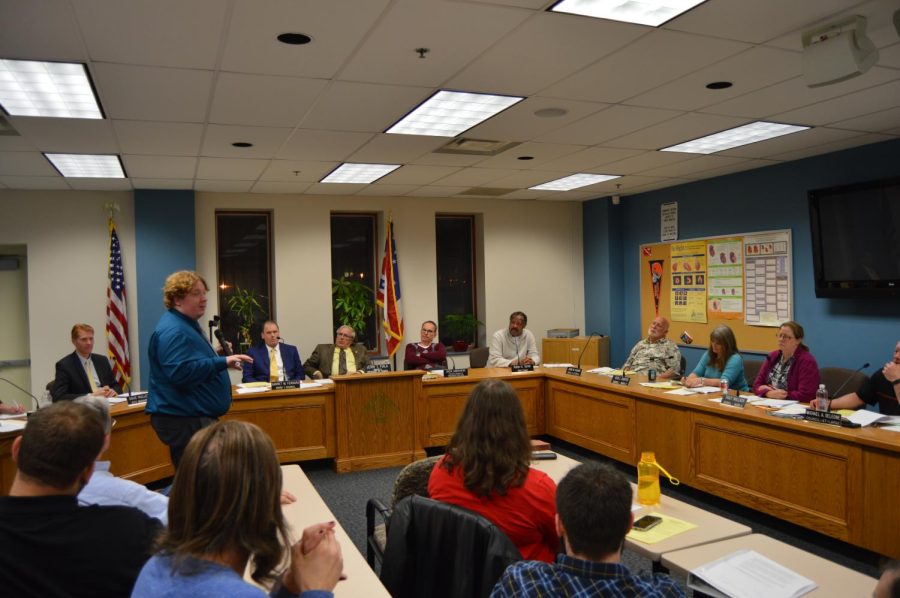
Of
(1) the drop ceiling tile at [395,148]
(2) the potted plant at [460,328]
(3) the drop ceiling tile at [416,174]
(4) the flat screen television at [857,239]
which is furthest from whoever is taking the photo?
(2) the potted plant at [460,328]

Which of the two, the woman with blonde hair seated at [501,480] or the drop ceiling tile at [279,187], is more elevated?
the drop ceiling tile at [279,187]

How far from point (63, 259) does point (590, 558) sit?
6871 mm

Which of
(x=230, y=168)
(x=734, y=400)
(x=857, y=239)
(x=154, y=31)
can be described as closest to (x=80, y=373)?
(x=230, y=168)

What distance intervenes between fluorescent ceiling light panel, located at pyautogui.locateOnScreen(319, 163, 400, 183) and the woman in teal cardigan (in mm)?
3084

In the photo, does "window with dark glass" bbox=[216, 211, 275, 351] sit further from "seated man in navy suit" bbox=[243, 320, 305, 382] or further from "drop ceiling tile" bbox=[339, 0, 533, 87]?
"drop ceiling tile" bbox=[339, 0, 533, 87]

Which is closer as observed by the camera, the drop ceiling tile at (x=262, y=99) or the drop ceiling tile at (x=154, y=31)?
the drop ceiling tile at (x=154, y=31)

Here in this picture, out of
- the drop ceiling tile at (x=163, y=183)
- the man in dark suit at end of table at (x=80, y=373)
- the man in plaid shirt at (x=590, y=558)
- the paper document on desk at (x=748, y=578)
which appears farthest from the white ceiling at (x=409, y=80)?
the paper document on desk at (x=748, y=578)

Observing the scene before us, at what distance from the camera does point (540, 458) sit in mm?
3055

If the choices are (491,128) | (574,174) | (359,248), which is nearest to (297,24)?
(491,128)

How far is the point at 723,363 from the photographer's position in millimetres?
5211

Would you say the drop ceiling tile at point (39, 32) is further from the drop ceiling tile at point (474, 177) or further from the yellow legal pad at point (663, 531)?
the drop ceiling tile at point (474, 177)

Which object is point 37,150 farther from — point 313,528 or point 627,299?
point 627,299

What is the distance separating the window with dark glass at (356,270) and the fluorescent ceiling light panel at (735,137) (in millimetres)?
3843

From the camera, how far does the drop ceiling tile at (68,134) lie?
4.16 meters
